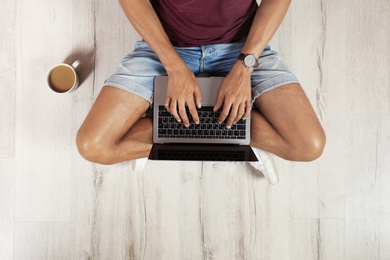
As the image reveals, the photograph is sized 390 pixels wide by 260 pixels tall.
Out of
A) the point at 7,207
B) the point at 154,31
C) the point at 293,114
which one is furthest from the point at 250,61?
the point at 7,207

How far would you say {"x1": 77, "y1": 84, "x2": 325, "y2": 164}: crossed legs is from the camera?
123 cm

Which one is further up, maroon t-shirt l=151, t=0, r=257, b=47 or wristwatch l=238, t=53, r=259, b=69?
maroon t-shirt l=151, t=0, r=257, b=47

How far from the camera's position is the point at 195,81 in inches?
47.3

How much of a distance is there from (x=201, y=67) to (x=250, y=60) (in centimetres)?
21

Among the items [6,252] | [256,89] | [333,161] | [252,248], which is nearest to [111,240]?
[6,252]

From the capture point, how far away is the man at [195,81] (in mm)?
1196

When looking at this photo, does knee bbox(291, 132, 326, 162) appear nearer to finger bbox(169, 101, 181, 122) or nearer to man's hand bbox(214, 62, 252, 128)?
man's hand bbox(214, 62, 252, 128)

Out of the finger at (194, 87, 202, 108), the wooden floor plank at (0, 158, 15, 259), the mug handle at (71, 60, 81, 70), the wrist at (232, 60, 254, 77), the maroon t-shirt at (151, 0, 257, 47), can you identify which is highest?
the maroon t-shirt at (151, 0, 257, 47)

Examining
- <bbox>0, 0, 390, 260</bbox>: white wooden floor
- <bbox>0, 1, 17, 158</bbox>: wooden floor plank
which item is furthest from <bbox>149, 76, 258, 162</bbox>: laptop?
<bbox>0, 1, 17, 158</bbox>: wooden floor plank

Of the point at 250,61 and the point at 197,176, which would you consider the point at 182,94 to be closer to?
the point at 250,61

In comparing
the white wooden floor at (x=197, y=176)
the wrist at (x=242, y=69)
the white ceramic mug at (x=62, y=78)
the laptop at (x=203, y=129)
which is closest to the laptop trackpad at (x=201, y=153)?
the laptop at (x=203, y=129)

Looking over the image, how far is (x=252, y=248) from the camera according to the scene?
1570mm

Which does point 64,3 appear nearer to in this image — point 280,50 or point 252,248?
point 280,50

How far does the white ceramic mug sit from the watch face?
74cm
